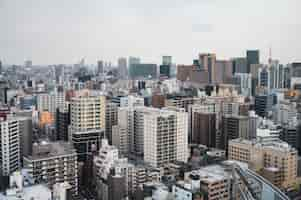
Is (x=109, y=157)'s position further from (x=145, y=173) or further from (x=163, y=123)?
(x=163, y=123)

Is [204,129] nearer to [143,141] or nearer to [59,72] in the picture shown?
[143,141]

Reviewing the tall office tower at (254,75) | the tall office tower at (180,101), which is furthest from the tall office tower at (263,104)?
the tall office tower at (180,101)

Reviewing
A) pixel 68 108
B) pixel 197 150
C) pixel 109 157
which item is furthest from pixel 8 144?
pixel 197 150

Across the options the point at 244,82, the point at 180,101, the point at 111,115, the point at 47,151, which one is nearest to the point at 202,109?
the point at 180,101

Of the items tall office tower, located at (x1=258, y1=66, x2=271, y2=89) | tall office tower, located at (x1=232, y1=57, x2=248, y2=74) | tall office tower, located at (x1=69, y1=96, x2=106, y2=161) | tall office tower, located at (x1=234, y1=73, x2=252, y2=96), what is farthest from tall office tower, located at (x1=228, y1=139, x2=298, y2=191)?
tall office tower, located at (x1=234, y1=73, x2=252, y2=96)

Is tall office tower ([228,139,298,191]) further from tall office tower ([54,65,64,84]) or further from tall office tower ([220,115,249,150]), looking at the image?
tall office tower ([54,65,64,84])

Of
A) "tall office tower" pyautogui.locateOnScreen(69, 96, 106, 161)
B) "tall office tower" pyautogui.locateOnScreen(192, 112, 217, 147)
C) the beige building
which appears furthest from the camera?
"tall office tower" pyautogui.locateOnScreen(192, 112, 217, 147)
